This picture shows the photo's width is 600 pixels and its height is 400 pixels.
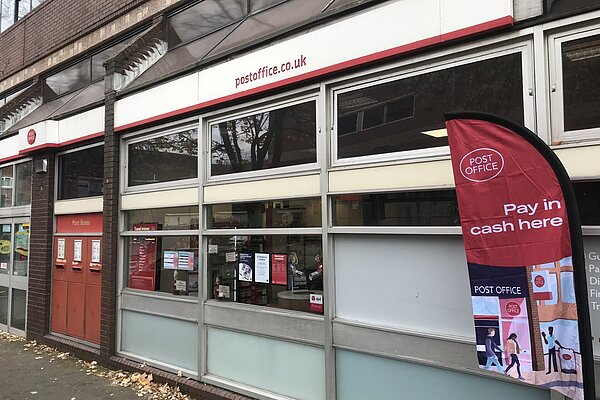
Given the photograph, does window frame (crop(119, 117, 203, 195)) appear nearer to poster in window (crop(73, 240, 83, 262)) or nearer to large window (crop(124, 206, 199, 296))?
large window (crop(124, 206, 199, 296))

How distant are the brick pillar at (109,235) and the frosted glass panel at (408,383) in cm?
367

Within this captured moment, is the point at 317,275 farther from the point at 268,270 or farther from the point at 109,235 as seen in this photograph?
the point at 109,235

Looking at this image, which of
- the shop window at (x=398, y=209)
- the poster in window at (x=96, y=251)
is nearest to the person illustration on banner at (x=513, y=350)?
the shop window at (x=398, y=209)

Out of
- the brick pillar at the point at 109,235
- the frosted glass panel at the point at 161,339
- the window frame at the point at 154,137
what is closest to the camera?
the frosted glass panel at the point at 161,339

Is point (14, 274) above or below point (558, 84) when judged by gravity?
below

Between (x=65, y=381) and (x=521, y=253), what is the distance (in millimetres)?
5684

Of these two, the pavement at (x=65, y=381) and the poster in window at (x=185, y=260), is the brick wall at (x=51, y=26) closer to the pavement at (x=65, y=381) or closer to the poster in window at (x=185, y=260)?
the poster in window at (x=185, y=260)

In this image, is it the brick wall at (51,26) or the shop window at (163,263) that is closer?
the shop window at (163,263)

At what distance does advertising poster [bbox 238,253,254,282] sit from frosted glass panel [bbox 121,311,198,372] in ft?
2.93

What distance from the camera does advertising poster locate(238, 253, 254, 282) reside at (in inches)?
196

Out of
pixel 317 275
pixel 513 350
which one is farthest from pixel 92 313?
pixel 513 350

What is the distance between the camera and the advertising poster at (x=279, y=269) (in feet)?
15.3

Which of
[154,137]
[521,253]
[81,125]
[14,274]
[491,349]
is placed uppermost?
[81,125]

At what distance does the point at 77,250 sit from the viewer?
7.36 metres
